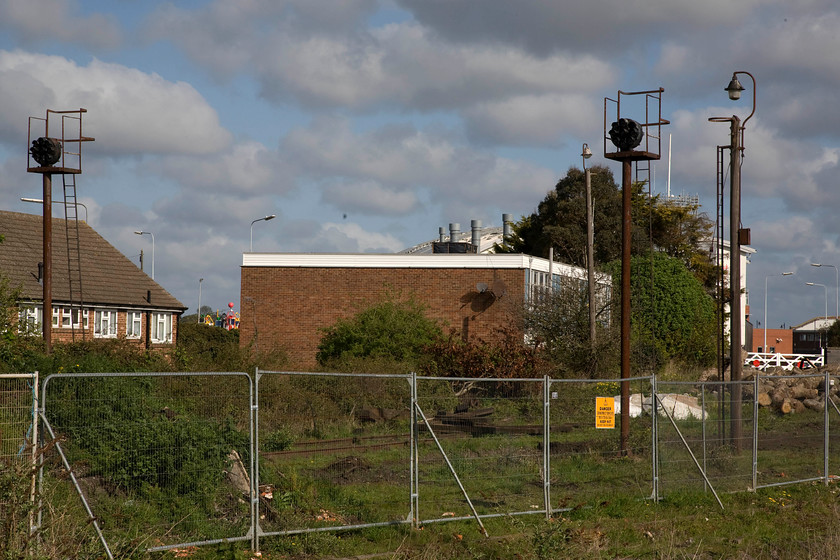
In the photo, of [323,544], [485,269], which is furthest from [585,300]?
[323,544]

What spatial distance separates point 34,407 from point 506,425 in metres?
8.37

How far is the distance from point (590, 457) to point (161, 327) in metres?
34.5

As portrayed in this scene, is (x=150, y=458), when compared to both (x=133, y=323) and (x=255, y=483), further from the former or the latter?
(x=133, y=323)

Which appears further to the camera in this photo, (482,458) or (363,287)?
(363,287)

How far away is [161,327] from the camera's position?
152 feet

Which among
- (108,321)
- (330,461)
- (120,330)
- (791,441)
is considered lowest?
(791,441)

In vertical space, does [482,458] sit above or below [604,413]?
below

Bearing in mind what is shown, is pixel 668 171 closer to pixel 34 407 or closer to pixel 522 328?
pixel 522 328

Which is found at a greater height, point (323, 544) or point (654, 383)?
point (654, 383)

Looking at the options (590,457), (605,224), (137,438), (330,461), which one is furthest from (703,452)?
(605,224)

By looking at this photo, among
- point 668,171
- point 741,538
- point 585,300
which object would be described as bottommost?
point 741,538

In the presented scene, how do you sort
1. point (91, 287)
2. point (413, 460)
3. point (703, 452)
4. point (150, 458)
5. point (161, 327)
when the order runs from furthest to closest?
point (161, 327) < point (91, 287) < point (703, 452) < point (413, 460) < point (150, 458)

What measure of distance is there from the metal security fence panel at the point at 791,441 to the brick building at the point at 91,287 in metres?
25.1

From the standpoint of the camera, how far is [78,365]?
19438mm
